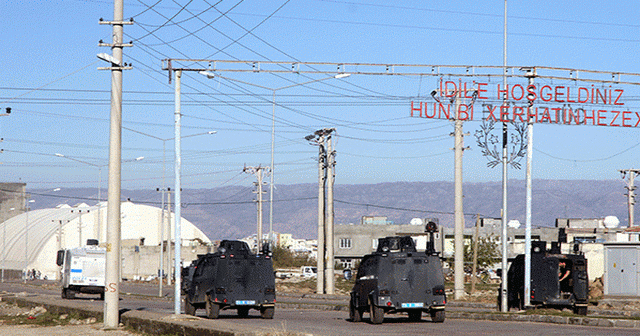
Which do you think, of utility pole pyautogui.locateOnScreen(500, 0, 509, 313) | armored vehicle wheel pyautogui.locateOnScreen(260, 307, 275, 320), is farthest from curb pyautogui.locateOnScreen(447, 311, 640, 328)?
armored vehicle wheel pyautogui.locateOnScreen(260, 307, 275, 320)

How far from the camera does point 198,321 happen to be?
67.2 ft

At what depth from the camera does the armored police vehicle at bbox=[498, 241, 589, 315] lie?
2847 centimetres

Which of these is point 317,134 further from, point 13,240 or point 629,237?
point 13,240

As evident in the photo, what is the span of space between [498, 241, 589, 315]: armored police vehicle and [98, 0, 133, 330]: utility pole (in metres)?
14.1

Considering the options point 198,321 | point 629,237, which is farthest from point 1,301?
point 629,237

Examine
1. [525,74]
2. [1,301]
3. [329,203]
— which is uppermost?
[525,74]

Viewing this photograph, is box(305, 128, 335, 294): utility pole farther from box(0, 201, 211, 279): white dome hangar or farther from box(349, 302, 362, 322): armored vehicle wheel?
box(0, 201, 211, 279): white dome hangar

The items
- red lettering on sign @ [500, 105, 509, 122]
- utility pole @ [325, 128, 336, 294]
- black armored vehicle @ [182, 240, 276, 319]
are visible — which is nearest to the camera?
black armored vehicle @ [182, 240, 276, 319]

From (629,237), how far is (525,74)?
93.8 ft

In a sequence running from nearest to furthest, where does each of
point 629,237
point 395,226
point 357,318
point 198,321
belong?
point 198,321 → point 357,318 → point 629,237 → point 395,226

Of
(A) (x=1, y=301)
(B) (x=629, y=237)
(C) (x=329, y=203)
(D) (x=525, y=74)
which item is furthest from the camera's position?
(B) (x=629, y=237)

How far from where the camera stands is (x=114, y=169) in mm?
22516

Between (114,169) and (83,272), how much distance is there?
25.1 m

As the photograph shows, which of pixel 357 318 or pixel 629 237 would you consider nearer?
pixel 357 318
